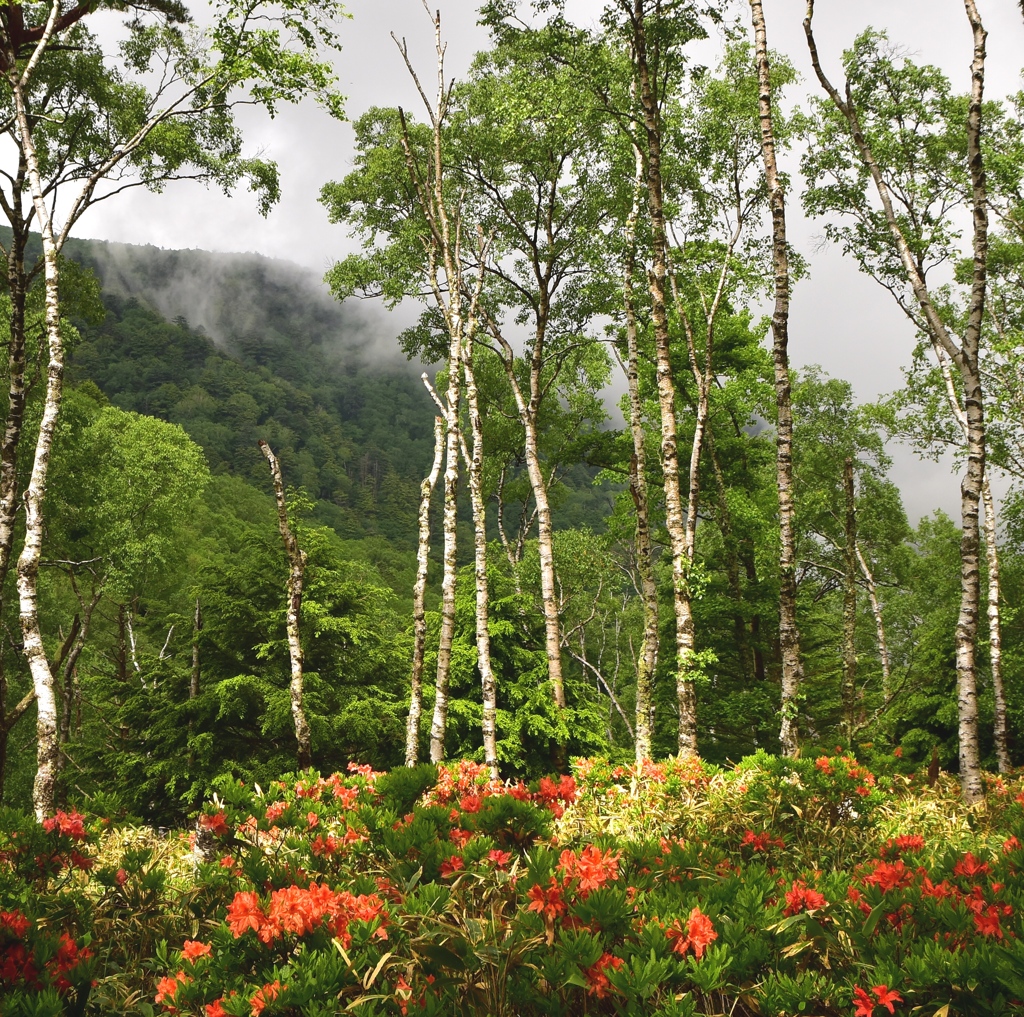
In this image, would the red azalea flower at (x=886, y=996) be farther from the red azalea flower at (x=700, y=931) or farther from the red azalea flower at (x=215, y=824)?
the red azalea flower at (x=215, y=824)

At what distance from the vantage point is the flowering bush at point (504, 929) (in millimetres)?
1637

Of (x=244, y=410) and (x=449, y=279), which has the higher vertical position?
(x=244, y=410)

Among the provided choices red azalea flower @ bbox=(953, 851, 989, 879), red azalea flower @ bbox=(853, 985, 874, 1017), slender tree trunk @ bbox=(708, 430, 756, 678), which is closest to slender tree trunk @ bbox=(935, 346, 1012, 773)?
slender tree trunk @ bbox=(708, 430, 756, 678)

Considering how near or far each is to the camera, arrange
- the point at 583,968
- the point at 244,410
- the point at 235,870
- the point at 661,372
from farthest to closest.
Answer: the point at 244,410 < the point at 661,372 < the point at 235,870 < the point at 583,968

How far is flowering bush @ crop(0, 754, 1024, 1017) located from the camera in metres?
1.64

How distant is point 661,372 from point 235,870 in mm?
6877

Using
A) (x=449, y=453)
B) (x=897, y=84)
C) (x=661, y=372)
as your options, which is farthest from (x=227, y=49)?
(x=897, y=84)

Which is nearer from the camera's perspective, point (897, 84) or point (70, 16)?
point (70, 16)

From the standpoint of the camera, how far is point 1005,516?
17391 millimetres

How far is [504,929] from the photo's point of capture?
7.12 feet

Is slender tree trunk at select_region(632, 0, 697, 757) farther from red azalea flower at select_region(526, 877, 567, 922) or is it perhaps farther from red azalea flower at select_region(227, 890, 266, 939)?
red azalea flower at select_region(227, 890, 266, 939)

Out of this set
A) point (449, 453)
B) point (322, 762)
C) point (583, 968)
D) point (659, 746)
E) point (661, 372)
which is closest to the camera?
point (583, 968)

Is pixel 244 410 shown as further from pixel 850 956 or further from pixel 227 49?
pixel 850 956

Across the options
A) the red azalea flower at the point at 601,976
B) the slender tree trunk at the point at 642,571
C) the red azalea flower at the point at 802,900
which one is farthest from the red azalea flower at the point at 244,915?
the slender tree trunk at the point at 642,571
